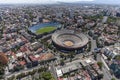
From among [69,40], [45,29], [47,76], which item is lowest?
[47,76]

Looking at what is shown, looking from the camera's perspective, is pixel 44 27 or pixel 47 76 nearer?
pixel 47 76

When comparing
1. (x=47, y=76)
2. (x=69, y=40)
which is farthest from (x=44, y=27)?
(x=47, y=76)

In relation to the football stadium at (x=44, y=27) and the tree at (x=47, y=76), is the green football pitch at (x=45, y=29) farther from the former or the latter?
the tree at (x=47, y=76)

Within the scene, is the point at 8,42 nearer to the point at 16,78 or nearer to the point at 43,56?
the point at 43,56

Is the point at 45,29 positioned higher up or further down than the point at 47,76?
higher up

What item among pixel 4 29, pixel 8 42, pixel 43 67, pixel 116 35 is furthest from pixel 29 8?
pixel 43 67

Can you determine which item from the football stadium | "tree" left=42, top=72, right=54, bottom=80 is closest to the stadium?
the football stadium

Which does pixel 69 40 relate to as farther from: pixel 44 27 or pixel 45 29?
pixel 44 27

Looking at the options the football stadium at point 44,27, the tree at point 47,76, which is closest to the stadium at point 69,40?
the football stadium at point 44,27

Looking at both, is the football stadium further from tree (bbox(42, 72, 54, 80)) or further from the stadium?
tree (bbox(42, 72, 54, 80))
